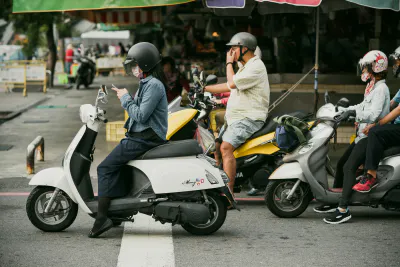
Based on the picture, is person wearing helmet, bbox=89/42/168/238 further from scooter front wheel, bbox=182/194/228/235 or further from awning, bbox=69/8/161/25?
awning, bbox=69/8/161/25

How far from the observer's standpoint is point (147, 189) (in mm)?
Result: 6781

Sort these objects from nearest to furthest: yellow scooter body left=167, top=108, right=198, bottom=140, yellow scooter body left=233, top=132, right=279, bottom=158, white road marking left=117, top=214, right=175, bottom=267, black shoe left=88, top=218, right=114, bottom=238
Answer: white road marking left=117, top=214, right=175, bottom=267
black shoe left=88, top=218, right=114, bottom=238
yellow scooter body left=167, top=108, right=198, bottom=140
yellow scooter body left=233, top=132, right=279, bottom=158

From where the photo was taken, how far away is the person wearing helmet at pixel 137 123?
21.8 ft

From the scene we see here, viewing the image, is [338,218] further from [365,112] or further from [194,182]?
[194,182]

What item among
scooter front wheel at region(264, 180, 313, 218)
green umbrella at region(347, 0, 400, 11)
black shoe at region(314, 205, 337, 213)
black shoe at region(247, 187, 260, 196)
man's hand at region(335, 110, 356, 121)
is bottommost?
black shoe at region(247, 187, 260, 196)

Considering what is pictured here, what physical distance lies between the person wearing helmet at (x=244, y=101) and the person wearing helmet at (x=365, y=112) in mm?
940

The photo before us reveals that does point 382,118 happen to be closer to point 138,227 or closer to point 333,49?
point 138,227

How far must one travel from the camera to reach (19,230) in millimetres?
7172

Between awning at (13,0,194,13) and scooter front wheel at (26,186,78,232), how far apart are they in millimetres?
3607

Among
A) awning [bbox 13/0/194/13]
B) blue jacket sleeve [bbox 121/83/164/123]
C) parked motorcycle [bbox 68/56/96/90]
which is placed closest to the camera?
blue jacket sleeve [bbox 121/83/164/123]

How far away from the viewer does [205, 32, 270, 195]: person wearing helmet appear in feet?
26.3

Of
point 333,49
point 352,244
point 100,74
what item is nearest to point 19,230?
point 352,244

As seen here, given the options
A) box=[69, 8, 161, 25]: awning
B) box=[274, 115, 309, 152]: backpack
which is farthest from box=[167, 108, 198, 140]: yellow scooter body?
box=[69, 8, 161, 25]: awning

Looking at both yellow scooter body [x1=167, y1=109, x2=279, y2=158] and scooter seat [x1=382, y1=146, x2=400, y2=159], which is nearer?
scooter seat [x1=382, y1=146, x2=400, y2=159]
